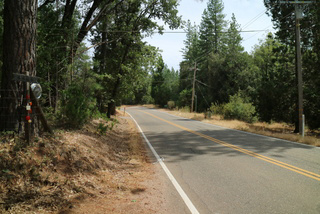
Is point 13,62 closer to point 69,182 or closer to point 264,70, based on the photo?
point 69,182

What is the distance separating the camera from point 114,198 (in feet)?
15.6

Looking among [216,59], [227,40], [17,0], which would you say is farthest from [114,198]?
[227,40]

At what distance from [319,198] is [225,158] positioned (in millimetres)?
3620

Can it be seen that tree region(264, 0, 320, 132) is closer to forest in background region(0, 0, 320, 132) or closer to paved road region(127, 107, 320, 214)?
forest in background region(0, 0, 320, 132)

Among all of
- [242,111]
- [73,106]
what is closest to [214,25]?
[242,111]

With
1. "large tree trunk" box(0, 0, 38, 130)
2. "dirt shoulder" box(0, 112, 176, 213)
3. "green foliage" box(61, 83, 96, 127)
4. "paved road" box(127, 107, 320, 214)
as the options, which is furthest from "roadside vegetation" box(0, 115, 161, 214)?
"green foliage" box(61, 83, 96, 127)

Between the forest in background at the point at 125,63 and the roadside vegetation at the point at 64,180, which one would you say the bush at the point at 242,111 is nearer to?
the forest in background at the point at 125,63

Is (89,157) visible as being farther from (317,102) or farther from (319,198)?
(317,102)

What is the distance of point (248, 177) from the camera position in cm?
601

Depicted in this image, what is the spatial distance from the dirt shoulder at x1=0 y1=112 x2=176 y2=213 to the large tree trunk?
56cm

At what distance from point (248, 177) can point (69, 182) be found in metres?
4.25

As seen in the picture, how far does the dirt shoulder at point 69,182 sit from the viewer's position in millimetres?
4156

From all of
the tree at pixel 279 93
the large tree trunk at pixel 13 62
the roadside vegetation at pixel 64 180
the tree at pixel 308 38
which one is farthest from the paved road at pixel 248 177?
the tree at pixel 279 93

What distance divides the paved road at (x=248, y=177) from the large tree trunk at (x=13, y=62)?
4283 mm
